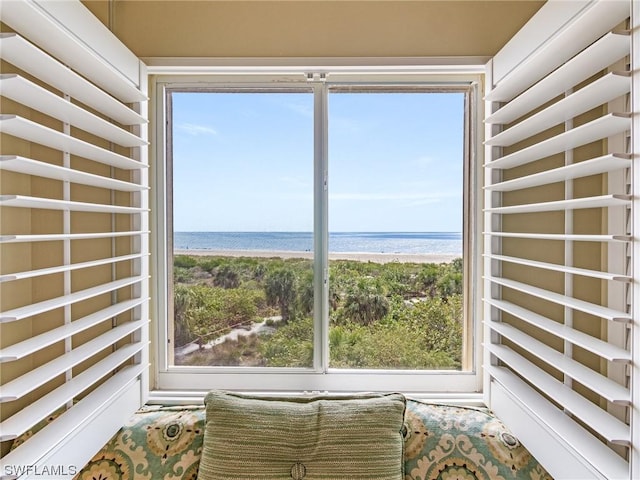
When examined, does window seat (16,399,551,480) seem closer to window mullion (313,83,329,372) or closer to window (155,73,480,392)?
window (155,73,480,392)

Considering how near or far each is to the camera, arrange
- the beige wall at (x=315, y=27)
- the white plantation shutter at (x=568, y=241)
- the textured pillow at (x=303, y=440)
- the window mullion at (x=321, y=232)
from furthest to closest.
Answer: the window mullion at (x=321, y=232) < the beige wall at (x=315, y=27) < the textured pillow at (x=303, y=440) < the white plantation shutter at (x=568, y=241)

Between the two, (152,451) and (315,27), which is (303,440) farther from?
(315,27)

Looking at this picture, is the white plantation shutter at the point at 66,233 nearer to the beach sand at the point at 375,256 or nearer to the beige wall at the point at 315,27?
the beige wall at the point at 315,27

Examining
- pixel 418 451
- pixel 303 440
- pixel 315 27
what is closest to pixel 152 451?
pixel 303 440

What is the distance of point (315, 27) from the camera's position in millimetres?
1649

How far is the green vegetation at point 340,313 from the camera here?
1.79 metres

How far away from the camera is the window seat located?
1369 millimetres

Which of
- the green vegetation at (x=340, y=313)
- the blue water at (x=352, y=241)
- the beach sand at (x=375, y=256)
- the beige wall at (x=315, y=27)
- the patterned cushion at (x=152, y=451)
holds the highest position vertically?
the beige wall at (x=315, y=27)

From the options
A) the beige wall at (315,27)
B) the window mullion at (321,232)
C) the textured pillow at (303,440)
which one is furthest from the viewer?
the window mullion at (321,232)

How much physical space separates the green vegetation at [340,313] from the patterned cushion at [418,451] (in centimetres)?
34

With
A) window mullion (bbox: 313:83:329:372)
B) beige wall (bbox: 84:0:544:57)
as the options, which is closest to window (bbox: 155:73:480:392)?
window mullion (bbox: 313:83:329:372)

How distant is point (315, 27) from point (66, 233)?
1.31m

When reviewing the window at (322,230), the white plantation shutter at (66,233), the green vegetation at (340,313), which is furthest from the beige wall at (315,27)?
the green vegetation at (340,313)

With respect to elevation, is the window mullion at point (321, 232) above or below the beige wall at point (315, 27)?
below
